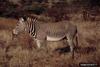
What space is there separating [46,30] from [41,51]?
0.91 feet

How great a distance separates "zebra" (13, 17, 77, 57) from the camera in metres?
2.95

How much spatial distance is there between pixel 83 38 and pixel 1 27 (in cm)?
103

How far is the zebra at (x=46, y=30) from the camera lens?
9.69 ft

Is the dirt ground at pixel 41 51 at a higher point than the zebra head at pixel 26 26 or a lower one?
lower

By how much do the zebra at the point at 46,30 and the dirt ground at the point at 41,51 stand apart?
57 millimetres

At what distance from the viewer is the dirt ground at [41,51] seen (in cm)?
291

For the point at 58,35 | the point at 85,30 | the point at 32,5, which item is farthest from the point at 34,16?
the point at 85,30

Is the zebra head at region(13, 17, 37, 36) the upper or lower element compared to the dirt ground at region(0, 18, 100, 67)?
upper

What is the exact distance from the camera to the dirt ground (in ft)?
9.55

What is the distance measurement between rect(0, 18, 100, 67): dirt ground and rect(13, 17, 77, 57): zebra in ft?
0.19

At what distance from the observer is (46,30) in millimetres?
2998

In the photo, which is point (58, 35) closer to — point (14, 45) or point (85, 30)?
point (85, 30)

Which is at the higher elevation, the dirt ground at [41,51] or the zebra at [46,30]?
the zebra at [46,30]

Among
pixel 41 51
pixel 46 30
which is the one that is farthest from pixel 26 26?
pixel 41 51
